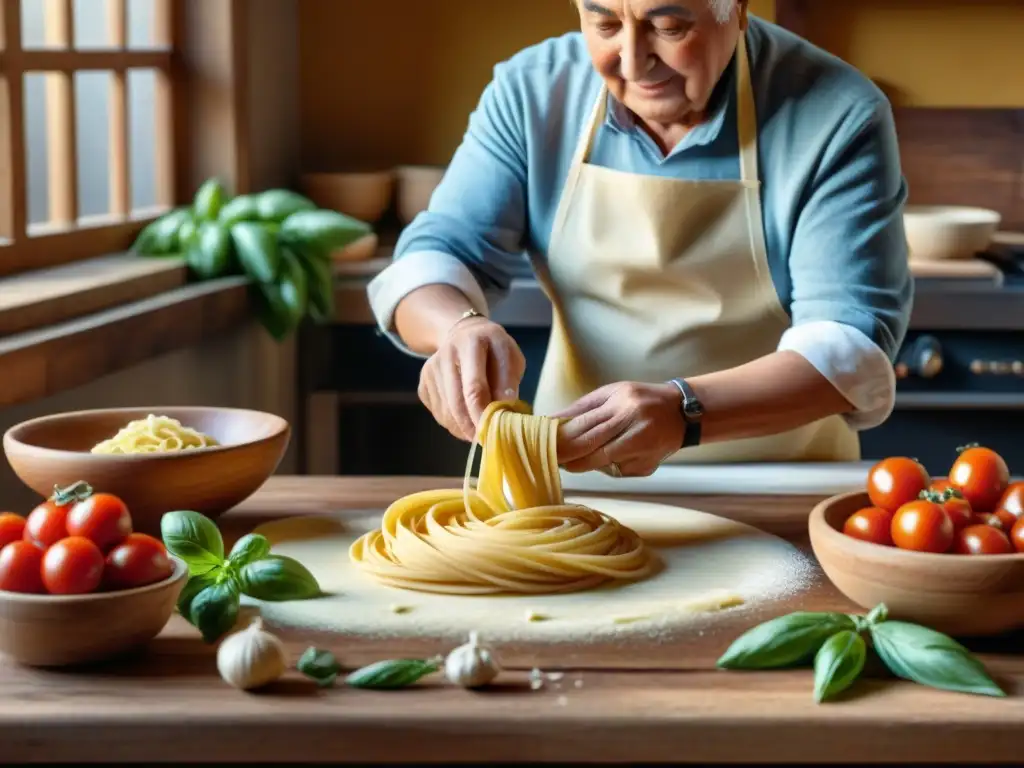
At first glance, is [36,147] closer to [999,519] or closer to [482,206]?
[482,206]

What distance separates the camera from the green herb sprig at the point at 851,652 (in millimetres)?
1224

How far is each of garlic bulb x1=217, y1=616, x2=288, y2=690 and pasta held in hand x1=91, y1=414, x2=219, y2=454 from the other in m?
0.48

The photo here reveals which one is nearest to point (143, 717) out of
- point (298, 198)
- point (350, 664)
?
point (350, 664)

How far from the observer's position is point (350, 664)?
4.26 feet

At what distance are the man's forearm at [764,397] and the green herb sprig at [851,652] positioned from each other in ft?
1.82

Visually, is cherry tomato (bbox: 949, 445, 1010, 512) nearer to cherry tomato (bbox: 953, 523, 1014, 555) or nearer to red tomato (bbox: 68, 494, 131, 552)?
cherry tomato (bbox: 953, 523, 1014, 555)

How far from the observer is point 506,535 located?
1.62 meters

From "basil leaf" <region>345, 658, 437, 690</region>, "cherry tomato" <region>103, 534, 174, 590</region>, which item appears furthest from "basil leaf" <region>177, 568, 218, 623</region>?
"basil leaf" <region>345, 658, 437, 690</region>

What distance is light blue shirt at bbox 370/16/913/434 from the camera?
202cm

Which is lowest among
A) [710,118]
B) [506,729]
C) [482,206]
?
[506,729]

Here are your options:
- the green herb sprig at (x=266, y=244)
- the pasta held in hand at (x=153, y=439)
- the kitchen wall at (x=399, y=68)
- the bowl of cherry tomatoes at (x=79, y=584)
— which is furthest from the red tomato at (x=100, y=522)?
the kitchen wall at (x=399, y=68)

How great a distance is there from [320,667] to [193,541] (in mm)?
287

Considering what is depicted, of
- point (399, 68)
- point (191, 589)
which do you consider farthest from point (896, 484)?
point (399, 68)

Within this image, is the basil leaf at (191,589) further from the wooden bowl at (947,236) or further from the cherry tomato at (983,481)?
the wooden bowl at (947,236)
